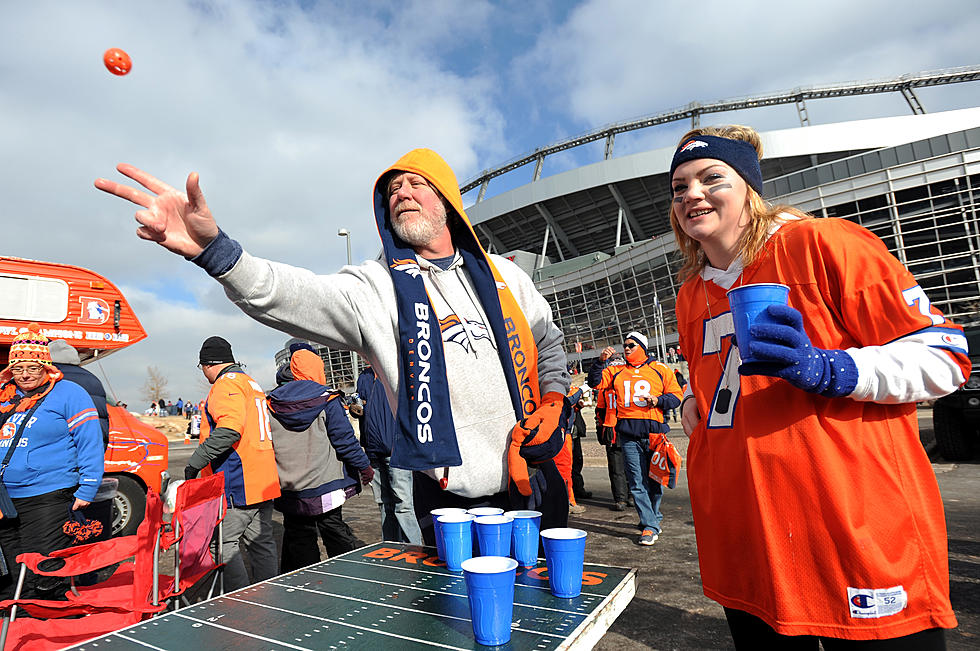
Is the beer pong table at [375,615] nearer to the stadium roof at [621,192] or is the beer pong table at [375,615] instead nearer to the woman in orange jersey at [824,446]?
the woman in orange jersey at [824,446]

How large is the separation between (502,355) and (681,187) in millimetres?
968

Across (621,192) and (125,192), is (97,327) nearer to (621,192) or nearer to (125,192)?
(125,192)

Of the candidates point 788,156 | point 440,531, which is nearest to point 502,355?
point 440,531

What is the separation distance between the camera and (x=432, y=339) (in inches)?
84.0

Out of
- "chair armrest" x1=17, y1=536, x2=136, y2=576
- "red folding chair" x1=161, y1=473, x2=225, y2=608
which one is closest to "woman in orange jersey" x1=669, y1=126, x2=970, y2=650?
"red folding chair" x1=161, y1=473, x2=225, y2=608

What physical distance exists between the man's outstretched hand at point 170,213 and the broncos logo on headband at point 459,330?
960 mm

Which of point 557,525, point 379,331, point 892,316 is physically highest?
point 379,331

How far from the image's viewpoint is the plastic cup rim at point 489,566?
128cm

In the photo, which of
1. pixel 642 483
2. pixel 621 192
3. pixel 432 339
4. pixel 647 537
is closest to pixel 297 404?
pixel 432 339

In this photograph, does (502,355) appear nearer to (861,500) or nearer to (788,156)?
(861,500)

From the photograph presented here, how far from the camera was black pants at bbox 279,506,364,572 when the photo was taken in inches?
176

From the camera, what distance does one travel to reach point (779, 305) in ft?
4.56

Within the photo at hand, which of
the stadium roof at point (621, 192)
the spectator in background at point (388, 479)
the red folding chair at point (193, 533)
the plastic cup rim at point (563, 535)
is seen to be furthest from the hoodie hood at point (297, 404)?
the stadium roof at point (621, 192)

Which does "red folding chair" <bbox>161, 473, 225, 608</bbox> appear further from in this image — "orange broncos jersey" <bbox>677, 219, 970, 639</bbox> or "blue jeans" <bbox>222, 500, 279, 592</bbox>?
"orange broncos jersey" <bbox>677, 219, 970, 639</bbox>
